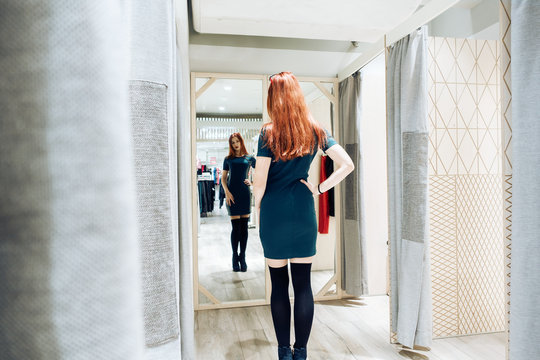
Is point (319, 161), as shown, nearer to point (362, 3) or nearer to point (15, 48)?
point (362, 3)

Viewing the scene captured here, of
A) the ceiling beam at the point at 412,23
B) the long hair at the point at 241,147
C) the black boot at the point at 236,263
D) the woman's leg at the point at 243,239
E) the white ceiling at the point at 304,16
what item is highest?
the white ceiling at the point at 304,16

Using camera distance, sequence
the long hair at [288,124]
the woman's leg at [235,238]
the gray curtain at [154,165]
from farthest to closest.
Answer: the woman's leg at [235,238] < the long hair at [288,124] < the gray curtain at [154,165]

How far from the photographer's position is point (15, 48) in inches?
5.0

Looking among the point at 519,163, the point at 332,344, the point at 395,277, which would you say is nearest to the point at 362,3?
the point at 519,163

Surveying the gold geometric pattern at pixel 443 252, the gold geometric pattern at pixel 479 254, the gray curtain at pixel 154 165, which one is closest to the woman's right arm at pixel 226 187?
the gold geometric pattern at pixel 443 252

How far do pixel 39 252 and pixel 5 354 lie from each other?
0.14ft

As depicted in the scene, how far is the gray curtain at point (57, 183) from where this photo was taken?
0.13 meters

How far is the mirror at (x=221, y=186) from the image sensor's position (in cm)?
270

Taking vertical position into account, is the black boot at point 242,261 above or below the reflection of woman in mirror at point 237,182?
below

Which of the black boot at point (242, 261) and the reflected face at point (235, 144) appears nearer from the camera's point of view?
the reflected face at point (235, 144)

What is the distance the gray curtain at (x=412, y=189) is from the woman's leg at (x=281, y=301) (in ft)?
2.39

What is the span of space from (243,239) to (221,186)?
496 mm

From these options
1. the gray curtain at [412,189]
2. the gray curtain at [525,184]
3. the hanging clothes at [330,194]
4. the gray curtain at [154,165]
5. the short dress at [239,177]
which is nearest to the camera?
the gray curtain at [154,165]

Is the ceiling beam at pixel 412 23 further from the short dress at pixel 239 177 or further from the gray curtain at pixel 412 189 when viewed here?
the short dress at pixel 239 177
